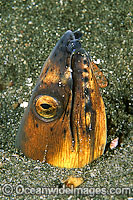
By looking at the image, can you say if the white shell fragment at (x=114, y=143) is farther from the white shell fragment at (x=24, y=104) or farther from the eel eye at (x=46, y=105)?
the white shell fragment at (x=24, y=104)

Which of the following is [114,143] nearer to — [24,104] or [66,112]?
[66,112]

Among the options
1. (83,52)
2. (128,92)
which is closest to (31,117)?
(83,52)

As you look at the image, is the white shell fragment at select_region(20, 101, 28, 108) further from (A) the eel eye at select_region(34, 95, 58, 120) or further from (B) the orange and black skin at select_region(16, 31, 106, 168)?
(A) the eel eye at select_region(34, 95, 58, 120)

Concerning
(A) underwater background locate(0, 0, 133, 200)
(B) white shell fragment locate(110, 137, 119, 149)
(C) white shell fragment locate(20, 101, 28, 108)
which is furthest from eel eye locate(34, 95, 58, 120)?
(C) white shell fragment locate(20, 101, 28, 108)

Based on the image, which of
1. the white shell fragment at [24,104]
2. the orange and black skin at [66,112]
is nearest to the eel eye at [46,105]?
the orange and black skin at [66,112]

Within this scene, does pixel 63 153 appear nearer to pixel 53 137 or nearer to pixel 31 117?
pixel 53 137

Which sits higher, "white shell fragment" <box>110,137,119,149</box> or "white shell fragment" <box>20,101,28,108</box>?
"white shell fragment" <box>20,101,28,108</box>

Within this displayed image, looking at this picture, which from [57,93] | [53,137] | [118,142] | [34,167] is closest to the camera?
[57,93]
